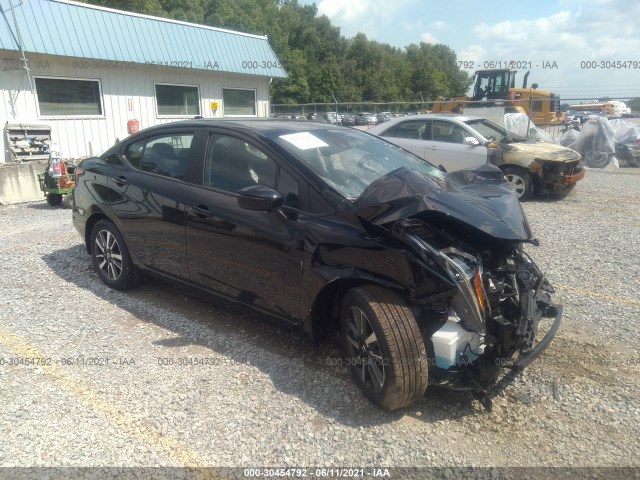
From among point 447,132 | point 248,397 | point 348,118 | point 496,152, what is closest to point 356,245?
point 248,397

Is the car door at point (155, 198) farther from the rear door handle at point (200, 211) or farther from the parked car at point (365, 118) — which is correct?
the parked car at point (365, 118)

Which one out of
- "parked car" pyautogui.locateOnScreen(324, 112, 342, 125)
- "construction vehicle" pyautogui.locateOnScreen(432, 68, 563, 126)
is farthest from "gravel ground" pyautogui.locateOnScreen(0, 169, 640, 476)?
"parked car" pyautogui.locateOnScreen(324, 112, 342, 125)

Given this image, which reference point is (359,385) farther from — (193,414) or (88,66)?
(88,66)

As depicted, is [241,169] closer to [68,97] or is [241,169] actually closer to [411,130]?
[411,130]

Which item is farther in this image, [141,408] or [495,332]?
[141,408]

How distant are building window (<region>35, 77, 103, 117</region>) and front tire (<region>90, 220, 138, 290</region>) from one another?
7.77m

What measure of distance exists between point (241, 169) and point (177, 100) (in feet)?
37.0

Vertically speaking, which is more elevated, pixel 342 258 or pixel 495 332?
pixel 342 258

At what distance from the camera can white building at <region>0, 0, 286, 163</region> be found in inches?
405

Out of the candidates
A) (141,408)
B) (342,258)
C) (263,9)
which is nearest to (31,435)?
(141,408)

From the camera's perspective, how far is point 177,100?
45.4ft

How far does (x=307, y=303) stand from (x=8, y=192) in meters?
9.15

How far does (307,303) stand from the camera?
3207mm

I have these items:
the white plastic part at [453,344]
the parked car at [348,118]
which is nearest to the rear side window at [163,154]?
the white plastic part at [453,344]
